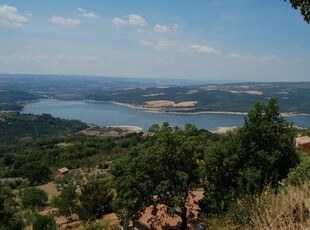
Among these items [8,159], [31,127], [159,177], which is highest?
[159,177]

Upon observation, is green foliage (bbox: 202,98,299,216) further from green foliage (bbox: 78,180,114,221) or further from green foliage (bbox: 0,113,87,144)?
green foliage (bbox: 0,113,87,144)

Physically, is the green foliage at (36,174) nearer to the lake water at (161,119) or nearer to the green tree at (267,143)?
the green tree at (267,143)

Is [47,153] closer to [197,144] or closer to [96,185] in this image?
[96,185]

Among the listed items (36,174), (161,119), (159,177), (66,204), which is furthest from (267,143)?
(161,119)

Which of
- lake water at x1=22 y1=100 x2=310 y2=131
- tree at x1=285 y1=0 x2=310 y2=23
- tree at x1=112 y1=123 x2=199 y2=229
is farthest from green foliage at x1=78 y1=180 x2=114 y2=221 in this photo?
lake water at x1=22 y1=100 x2=310 y2=131

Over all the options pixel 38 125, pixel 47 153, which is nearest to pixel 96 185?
pixel 47 153

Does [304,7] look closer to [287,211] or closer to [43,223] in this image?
[287,211]
